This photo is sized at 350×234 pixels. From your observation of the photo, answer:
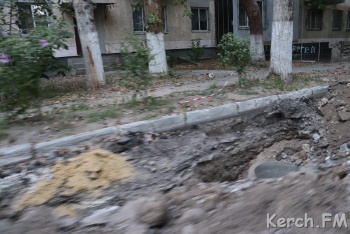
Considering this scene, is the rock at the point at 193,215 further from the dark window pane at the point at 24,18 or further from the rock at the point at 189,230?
the dark window pane at the point at 24,18

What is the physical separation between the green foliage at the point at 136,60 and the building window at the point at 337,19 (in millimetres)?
20889

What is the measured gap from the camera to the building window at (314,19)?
68.9 feet

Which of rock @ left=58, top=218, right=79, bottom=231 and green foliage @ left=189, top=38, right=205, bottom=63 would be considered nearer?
rock @ left=58, top=218, right=79, bottom=231

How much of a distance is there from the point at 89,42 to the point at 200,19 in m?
12.4

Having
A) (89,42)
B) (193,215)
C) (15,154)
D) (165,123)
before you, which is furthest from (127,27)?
(193,215)

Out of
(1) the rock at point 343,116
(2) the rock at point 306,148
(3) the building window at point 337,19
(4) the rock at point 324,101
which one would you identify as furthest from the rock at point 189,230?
(3) the building window at point 337,19

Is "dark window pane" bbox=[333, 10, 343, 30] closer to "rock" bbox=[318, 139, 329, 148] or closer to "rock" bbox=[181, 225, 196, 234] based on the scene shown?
"rock" bbox=[318, 139, 329, 148]

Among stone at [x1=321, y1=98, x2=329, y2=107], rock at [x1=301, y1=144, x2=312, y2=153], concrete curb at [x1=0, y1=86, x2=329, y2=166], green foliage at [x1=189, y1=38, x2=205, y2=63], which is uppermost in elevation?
green foliage at [x1=189, y1=38, x2=205, y2=63]

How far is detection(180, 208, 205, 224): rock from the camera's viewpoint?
270cm

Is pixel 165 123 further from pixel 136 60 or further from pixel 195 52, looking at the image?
pixel 195 52

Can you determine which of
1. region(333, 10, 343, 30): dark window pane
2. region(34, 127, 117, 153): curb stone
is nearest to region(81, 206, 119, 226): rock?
region(34, 127, 117, 153): curb stone

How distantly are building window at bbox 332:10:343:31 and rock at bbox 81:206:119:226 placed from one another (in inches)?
922

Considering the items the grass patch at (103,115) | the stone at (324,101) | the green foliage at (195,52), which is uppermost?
the green foliage at (195,52)

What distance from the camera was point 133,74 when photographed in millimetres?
5605
